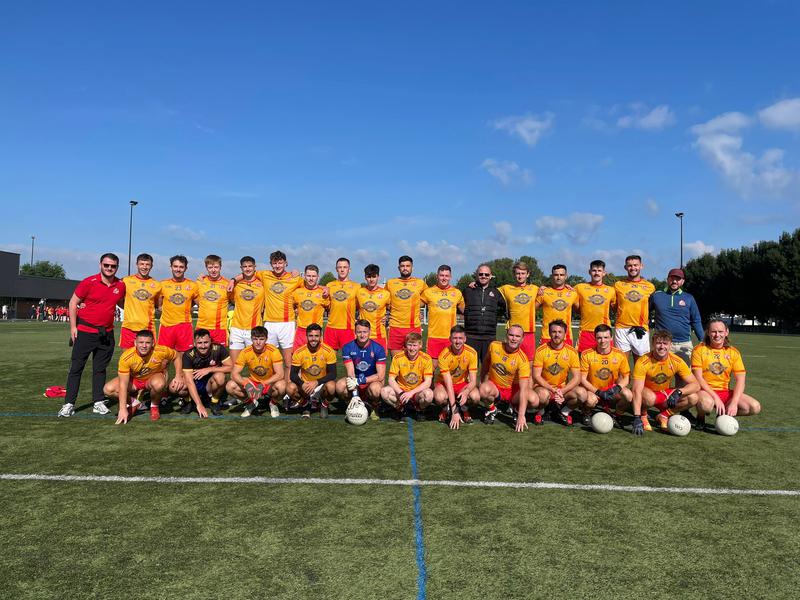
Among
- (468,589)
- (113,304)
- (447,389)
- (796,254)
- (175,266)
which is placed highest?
(796,254)

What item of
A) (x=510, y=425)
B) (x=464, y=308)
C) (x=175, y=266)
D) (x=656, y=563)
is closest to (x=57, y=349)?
(x=175, y=266)

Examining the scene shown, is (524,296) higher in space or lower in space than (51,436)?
higher

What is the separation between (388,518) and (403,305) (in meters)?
4.60

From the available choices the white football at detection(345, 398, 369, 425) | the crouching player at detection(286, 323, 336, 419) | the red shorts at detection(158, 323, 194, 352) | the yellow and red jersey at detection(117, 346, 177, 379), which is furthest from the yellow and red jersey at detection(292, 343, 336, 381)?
the red shorts at detection(158, 323, 194, 352)

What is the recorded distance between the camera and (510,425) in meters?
6.73

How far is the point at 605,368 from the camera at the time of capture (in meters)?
6.99

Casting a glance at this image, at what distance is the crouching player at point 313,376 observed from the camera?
707 centimetres

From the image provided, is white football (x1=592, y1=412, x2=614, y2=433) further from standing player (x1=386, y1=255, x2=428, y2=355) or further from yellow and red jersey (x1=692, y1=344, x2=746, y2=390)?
standing player (x1=386, y1=255, x2=428, y2=355)

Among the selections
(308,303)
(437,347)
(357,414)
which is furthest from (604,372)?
(308,303)

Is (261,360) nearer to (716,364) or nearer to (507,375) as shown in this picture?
(507,375)

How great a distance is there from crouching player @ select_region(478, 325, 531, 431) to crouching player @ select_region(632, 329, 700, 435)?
1.38 metres

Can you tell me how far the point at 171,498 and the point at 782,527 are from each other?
15.0 feet

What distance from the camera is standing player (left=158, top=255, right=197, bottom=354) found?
26.0 feet

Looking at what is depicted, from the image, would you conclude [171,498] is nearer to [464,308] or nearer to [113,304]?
[113,304]
